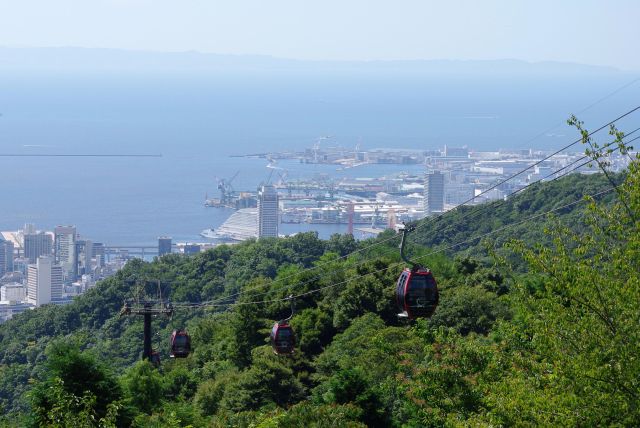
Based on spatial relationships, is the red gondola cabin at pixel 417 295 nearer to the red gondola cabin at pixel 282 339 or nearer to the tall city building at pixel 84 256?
the red gondola cabin at pixel 282 339

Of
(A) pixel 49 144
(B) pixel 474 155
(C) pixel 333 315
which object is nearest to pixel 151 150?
(A) pixel 49 144

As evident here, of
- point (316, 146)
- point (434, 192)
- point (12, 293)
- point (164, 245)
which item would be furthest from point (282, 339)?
point (316, 146)

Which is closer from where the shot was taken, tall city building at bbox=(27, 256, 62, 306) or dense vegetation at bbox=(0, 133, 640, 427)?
Answer: dense vegetation at bbox=(0, 133, 640, 427)

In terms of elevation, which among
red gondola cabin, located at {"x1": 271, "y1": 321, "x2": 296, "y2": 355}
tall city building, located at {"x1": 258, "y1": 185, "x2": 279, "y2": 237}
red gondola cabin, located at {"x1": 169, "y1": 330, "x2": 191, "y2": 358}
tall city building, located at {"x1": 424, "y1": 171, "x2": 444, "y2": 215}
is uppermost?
red gondola cabin, located at {"x1": 271, "y1": 321, "x2": 296, "y2": 355}

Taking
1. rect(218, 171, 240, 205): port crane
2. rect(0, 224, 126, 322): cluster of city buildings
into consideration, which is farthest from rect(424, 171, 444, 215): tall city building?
rect(0, 224, 126, 322): cluster of city buildings

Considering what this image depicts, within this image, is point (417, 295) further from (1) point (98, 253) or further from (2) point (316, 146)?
(2) point (316, 146)

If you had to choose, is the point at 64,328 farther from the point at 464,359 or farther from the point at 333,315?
the point at 464,359

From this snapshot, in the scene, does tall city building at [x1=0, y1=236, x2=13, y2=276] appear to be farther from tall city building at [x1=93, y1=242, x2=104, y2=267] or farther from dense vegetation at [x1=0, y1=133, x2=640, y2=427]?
dense vegetation at [x1=0, y1=133, x2=640, y2=427]

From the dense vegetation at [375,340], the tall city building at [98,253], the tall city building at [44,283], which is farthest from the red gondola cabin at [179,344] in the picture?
the tall city building at [98,253]
